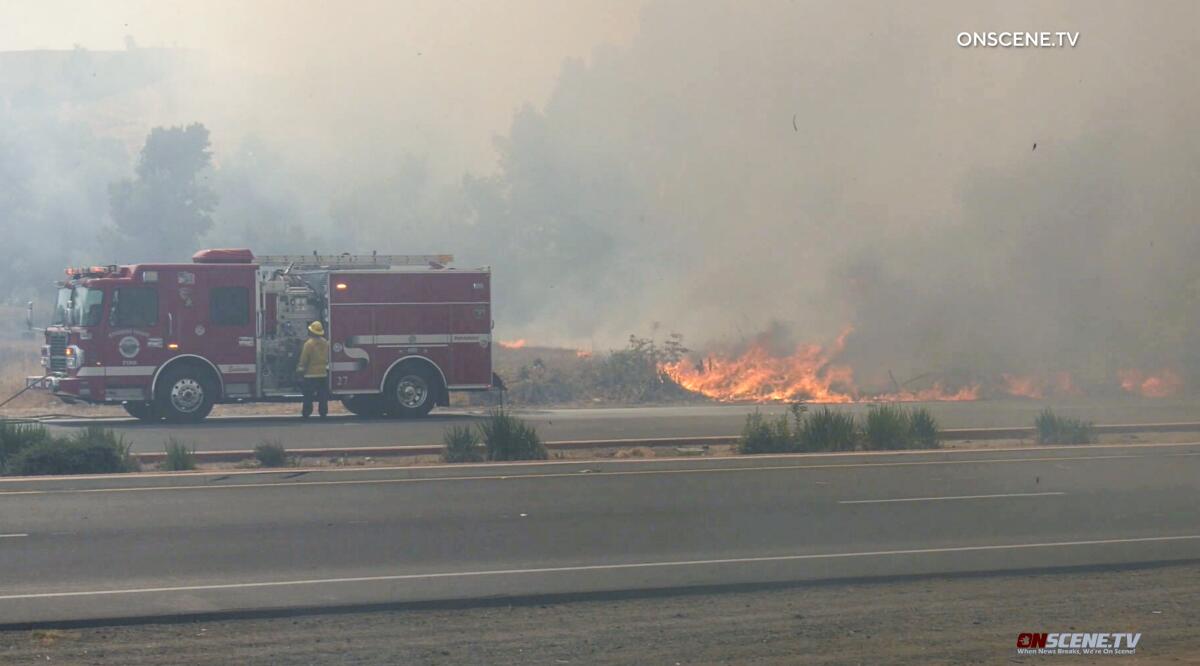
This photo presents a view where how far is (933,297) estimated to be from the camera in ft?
104

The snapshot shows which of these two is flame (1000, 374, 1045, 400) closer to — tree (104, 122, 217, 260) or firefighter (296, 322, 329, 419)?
firefighter (296, 322, 329, 419)

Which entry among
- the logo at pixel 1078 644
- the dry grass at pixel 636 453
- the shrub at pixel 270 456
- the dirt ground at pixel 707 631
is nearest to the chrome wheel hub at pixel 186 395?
the shrub at pixel 270 456

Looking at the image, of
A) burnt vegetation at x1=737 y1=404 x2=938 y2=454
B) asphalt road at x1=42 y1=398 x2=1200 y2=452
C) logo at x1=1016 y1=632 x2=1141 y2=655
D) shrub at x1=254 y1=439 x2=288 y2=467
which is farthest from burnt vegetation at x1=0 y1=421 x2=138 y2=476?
logo at x1=1016 y1=632 x2=1141 y2=655

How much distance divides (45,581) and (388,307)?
13512 mm

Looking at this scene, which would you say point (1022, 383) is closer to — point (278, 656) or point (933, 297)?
point (933, 297)

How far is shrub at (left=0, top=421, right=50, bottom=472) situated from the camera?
14.8 metres

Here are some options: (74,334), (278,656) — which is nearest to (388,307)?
(74,334)

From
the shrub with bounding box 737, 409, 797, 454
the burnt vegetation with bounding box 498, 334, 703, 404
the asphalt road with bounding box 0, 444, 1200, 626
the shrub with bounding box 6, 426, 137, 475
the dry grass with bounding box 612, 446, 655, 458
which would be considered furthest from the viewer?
the burnt vegetation with bounding box 498, 334, 703, 404

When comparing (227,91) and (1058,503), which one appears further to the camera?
(227,91)

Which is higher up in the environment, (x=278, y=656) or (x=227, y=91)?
(x=227, y=91)

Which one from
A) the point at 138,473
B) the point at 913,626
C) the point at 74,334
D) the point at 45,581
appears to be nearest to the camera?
the point at 913,626

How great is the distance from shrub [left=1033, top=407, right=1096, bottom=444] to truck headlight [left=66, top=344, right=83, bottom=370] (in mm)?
15239

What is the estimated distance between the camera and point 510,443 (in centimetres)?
1566

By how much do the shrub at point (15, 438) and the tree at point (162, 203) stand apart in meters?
45.0
